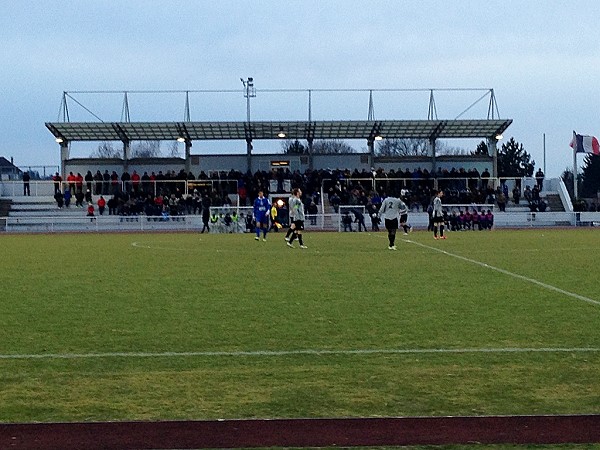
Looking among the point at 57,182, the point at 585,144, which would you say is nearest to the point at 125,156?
the point at 57,182

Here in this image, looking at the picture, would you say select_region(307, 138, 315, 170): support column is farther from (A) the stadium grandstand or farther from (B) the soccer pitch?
(B) the soccer pitch

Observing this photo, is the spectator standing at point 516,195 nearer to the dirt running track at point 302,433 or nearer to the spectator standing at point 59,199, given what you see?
the spectator standing at point 59,199

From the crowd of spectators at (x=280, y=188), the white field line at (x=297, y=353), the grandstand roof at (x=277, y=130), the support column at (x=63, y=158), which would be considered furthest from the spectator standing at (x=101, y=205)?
the white field line at (x=297, y=353)

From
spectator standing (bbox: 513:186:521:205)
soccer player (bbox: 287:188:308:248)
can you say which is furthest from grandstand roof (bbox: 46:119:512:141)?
soccer player (bbox: 287:188:308:248)

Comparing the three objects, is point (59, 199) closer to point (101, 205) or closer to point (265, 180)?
point (101, 205)

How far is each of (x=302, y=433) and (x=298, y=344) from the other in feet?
11.8

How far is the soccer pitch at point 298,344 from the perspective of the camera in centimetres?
688

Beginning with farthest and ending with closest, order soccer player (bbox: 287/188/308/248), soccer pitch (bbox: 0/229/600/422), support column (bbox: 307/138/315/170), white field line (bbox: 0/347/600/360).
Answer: support column (bbox: 307/138/315/170)
soccer player (bbox: 287/188/308/248)
white field line (bbox: 0/347/600/360)
soccer pitch (bbox: 0/229/600/422)

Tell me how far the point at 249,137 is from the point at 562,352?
58.0 metres

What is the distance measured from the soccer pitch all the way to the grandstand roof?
45500 millimetres

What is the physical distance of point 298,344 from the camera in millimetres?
9516

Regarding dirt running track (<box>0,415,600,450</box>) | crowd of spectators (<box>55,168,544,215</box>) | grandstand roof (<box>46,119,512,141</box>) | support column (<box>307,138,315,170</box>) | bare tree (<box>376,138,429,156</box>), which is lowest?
dirt running track (<box>0,415,600,450</box>)

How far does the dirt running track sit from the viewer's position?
18.7 feet

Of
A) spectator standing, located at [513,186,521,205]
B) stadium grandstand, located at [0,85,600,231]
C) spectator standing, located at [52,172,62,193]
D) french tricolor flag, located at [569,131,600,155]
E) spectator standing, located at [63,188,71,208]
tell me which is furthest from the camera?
french tricolor flag, located at [569,131,600,155]
